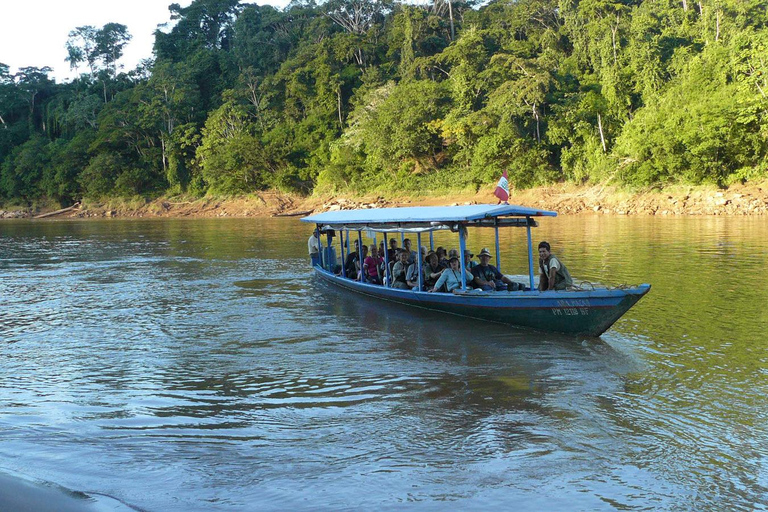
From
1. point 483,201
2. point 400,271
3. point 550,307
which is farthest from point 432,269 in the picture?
point 483,201

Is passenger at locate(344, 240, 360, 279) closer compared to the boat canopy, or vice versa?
the boat canopy

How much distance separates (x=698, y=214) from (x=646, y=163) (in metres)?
4.59

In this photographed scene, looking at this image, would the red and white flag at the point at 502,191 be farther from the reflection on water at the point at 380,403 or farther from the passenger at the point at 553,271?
the reflection on water at the point at 380,403

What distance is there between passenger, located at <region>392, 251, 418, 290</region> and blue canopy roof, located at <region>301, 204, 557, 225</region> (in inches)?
29.2

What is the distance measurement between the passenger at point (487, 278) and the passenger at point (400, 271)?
181cm

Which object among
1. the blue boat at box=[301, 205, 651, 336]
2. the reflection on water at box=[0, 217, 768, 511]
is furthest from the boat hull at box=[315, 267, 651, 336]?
the reflection on water at box=[0, 217, 768, 511]

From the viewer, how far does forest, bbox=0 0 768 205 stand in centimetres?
3841

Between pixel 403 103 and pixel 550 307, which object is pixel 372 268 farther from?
pixel 403 103

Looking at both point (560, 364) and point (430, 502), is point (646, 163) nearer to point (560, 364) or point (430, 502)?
point (560, 364)

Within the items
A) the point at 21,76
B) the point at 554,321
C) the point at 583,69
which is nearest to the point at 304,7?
the point at 21,76

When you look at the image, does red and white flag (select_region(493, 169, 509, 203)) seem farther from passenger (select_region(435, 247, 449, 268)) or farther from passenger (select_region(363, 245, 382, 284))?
passenger (select_region(363, 245, 382, 284))

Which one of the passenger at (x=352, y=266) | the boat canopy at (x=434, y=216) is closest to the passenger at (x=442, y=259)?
the boat canopy at (x=434, y=216)

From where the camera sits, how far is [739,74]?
36.5m

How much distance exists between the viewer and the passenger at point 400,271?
Result: 13891 mm
